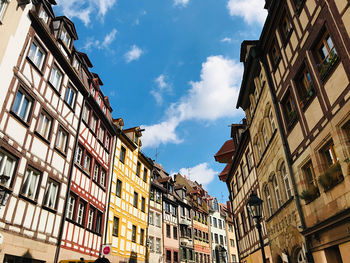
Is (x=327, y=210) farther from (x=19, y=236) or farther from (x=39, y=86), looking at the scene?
(x=39, y=86)

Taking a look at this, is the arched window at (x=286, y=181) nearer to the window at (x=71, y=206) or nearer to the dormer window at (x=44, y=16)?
the window at (x=71, y=206)

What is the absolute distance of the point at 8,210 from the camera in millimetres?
9570

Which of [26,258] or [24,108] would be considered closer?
[26,258]

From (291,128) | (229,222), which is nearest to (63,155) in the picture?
(291,128)

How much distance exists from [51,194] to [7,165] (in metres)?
3.05

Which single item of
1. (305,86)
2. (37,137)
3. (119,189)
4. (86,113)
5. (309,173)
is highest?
(86,113)

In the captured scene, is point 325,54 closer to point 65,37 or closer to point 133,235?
point 65,37

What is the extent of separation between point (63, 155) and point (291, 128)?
33.6 ft

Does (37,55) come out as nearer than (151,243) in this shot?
Yes

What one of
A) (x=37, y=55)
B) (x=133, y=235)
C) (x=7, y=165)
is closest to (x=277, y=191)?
(x=7, y=165)

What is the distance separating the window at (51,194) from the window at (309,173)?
10220 mm

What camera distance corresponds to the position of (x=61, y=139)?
46.0ft

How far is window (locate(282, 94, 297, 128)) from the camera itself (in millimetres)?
10566

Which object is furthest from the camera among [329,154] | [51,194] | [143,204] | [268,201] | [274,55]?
[143,204]
